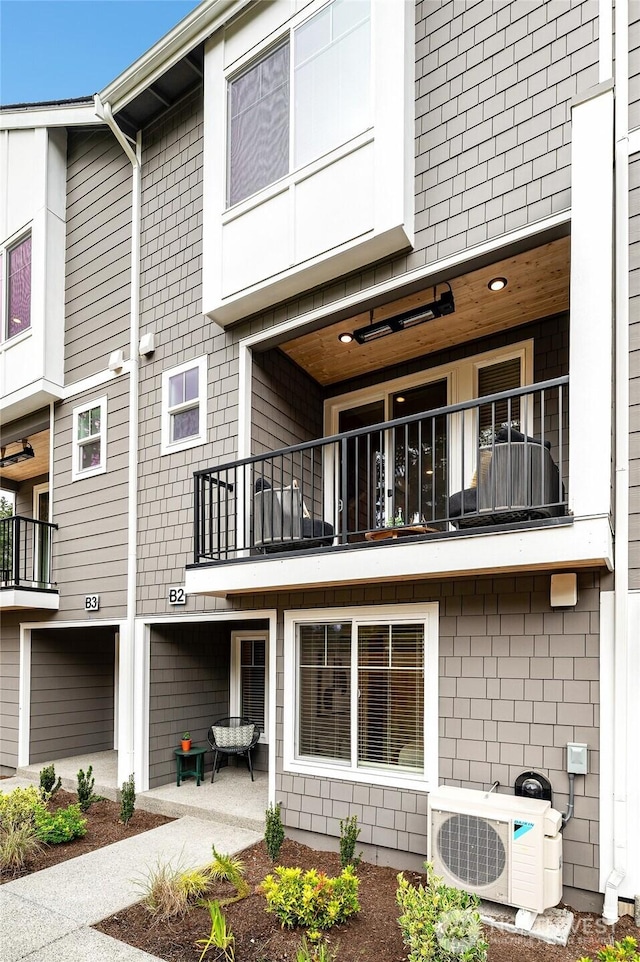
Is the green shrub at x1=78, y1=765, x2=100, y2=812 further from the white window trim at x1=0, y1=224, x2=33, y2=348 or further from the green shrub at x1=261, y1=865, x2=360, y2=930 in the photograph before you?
the white window trim at x1=0, y1=224, x2=33, y2=348

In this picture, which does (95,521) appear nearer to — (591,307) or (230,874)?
(230,874)

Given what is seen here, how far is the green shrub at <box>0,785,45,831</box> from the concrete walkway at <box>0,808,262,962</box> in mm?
664

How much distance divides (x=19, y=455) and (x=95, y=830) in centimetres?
596

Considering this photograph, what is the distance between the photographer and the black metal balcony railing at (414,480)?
423 centimetres

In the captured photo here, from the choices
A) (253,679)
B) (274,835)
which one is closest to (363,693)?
(274,835)

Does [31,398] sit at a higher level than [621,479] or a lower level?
higher

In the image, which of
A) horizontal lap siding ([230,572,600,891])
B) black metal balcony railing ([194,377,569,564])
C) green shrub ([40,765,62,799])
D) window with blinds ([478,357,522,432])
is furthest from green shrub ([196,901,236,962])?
window with blinds ([478,357,522,432])

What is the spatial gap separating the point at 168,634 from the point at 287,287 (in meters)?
4.21

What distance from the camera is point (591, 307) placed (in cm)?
406

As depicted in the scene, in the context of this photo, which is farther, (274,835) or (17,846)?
(17,846)

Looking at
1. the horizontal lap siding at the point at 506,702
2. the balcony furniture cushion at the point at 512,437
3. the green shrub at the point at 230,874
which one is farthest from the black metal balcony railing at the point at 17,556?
the balcony furniture cushion at the point at 512,437

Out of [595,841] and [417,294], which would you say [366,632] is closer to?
[595,841]

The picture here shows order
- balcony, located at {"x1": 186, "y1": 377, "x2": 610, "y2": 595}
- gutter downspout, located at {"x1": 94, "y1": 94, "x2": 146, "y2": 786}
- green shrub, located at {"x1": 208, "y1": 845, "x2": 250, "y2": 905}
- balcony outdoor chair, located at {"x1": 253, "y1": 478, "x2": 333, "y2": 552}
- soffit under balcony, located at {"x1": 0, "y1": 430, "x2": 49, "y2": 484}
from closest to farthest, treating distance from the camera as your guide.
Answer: balcony, located at {"x1": 186, "y1": 377, "x2": 610, "y2": 595} < green shrub, located at {"x1": 208, "y1": 845, "x2": 250, "y2": 905} < balcony outdoor chair, located at {"x1": 253, "y1": 478, "x2": 333, "y2": 552} < gutter downspout, located at {"x1": 94, "y1": 94, "x2": 146, "y2": 786} < soffit under balcony, located at {"x1": 0, "y1": 430, "x2": 49, "y2": 484}

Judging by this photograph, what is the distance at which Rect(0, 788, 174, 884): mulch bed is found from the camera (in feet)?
17.6
